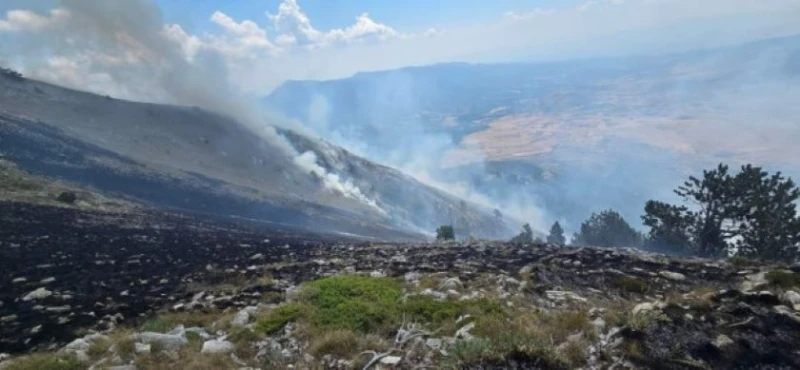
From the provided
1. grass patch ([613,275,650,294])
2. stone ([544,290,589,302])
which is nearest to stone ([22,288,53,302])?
stone ([544,290,589,302])

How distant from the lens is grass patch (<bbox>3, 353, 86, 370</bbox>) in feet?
25.5

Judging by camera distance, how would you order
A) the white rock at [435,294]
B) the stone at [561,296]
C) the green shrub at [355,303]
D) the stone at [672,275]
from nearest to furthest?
the green shrub at [355,303]
the white rock at [435,294]
the stone at [561,296]
the stone at [672,275]

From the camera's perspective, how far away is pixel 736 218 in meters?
27.5

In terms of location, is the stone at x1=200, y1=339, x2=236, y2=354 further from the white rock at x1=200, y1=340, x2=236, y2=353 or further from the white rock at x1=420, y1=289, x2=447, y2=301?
the white rock at x1=420, y1=289, x2=447, y2=301

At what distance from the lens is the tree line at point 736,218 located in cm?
2558

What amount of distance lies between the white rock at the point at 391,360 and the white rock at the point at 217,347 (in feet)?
8.92

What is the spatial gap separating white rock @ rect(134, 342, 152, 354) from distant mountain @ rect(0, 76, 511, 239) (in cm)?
4259

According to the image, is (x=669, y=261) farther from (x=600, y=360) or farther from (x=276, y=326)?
(x=276, y=326)

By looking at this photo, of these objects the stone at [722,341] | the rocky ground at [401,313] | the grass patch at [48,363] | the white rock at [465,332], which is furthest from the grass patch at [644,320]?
the grass patch at [48,363]

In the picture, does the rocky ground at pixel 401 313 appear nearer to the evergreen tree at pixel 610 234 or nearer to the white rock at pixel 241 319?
the white rock at pixel 241 319

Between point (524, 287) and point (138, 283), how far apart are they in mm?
11395

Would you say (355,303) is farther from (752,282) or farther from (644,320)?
(752,282)

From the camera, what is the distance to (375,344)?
8.56m

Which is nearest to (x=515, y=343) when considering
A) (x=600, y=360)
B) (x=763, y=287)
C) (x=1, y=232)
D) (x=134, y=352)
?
(x=600, y=360)
